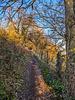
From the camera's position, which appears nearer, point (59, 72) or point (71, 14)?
point (71, 14)

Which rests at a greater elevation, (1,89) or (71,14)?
(71,14)

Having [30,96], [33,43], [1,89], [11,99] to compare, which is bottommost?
[30,96]

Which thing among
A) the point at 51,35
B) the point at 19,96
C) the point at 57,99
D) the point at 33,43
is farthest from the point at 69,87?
the point at 33,43

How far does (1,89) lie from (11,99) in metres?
0.80

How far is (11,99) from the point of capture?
3.91m

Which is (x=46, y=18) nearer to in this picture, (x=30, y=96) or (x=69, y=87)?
(x=69, y=87)

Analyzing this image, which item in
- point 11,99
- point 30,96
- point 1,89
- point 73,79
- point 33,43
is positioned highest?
point 33,43

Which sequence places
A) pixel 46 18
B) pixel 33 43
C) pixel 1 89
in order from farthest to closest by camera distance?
pixel 33 43 < pixel 46 18 < pixel 1 89

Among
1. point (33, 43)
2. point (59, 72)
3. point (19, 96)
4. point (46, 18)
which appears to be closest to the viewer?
point (19, 96)

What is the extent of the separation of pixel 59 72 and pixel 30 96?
10.3ft

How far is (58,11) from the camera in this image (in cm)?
434

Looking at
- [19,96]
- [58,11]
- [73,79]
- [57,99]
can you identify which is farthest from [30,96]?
[58,11]

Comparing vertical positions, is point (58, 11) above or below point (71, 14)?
above

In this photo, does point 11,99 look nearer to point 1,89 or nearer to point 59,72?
point 1,89
